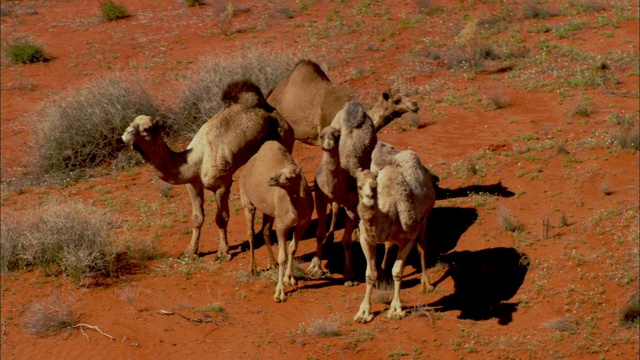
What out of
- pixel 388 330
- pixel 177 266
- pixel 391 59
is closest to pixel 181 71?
pixel 391 59

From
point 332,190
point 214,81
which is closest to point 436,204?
point 332,190

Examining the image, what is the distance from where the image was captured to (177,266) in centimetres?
1399

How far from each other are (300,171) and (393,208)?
146cm

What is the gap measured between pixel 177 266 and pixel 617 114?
8964mm

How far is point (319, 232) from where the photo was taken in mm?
13141

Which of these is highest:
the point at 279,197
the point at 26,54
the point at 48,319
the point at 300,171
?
the point at 300,171

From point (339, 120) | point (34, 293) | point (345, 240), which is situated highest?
point (339, 120)

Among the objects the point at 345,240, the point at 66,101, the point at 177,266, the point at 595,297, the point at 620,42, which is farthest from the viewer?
the point at 620,42

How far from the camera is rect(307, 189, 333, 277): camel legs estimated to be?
42.7 feet

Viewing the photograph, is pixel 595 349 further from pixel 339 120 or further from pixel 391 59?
pixel 391 59

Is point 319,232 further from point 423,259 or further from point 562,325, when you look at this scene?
point 562,325

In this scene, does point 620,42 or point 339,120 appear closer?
point 339,120

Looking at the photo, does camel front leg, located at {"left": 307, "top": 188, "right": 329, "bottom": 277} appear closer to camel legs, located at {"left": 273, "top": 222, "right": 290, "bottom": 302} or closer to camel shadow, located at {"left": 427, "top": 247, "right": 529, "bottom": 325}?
camel legs, located at {"left": 273, "top": 222, "right": 290, "bottom": 302}

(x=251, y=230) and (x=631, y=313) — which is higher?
(x=251, y=230)
